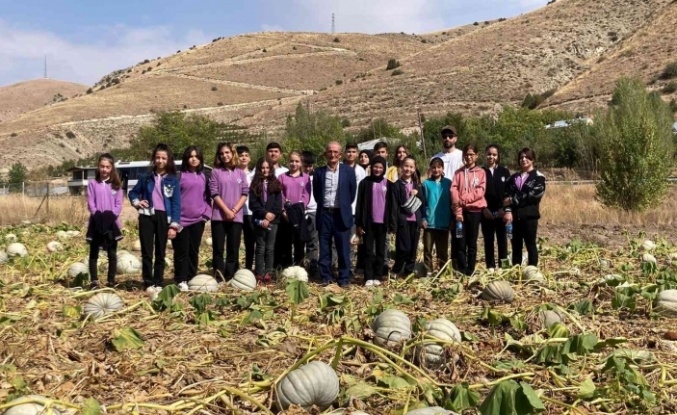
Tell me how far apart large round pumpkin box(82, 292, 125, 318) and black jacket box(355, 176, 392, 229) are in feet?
10.2

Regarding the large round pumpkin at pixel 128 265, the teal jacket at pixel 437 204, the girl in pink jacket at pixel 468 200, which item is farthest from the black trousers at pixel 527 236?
the large round pumpkin at pixel 128 265

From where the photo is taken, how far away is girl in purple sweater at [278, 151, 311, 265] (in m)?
8.22

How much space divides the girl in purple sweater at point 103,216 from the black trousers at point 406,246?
3388 mm

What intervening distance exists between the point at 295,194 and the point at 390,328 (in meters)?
4.20

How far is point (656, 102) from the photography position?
27594 millimetres

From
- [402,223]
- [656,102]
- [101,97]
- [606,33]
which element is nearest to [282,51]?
[101,97]

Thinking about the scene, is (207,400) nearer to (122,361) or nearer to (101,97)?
(122,361)

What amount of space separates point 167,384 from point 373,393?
1.24 meters

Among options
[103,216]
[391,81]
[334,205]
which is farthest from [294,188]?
[391,81]

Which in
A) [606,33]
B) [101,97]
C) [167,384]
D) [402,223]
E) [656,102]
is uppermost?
[606,33]

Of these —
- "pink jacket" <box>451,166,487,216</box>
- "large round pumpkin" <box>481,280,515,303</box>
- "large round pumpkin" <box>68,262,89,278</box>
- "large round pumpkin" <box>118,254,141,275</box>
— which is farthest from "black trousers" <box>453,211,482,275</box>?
"large round pumpkin" <box>68,262,89,278</box>

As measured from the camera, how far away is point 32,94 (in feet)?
451

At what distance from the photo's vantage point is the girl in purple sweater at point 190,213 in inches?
288

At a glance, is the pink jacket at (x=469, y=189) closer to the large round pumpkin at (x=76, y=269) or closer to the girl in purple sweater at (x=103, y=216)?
the girl in purple sweater at (x=103, y=216)
